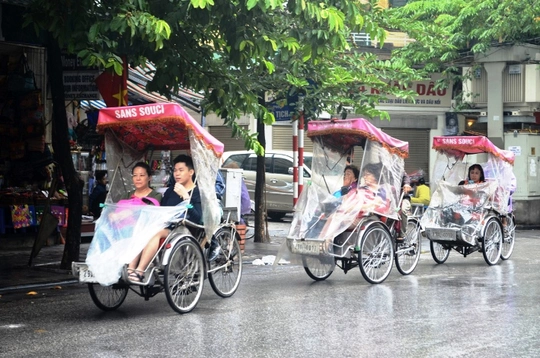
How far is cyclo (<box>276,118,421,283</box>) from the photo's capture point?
11117mm

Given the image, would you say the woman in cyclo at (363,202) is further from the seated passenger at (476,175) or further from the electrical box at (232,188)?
the seated passenger at (476,175)

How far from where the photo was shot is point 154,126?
955 centimetres

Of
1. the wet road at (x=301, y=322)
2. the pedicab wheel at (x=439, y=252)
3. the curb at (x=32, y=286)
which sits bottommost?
the wet road at (x=301, y=322)

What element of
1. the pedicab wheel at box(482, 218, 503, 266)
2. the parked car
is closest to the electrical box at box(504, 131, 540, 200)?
the parked car

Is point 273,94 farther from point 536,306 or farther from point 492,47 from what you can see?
point 492,47

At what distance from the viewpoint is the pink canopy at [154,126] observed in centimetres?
905

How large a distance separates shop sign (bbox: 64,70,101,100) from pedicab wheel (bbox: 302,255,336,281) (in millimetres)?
5119

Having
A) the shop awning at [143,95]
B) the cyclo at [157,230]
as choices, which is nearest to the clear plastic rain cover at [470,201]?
the cyclo at [157,230]

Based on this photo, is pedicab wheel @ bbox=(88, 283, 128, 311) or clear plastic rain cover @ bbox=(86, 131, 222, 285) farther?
pedicab wheel @ bbox=(88, 283, 128, 311)

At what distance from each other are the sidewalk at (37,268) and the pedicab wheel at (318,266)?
8.85 feet

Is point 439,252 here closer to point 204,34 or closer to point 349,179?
point 349,179

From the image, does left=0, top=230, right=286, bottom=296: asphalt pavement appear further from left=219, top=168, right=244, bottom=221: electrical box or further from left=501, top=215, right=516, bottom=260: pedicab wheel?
left=501, top=215, right=516, bottom=260: pedicab wheel

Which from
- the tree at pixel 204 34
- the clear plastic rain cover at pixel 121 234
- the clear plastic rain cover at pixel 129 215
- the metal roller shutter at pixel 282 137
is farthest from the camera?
the metal roller shutter at pixel 282 137

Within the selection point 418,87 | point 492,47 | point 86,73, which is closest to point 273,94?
point 86,73
